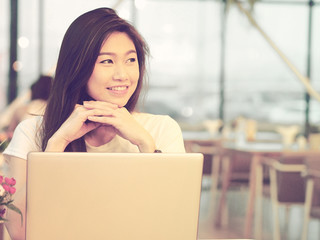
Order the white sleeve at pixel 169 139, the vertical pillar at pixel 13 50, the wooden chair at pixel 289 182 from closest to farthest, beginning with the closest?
the white sleeve at pixel 169 139
the wooden chair at pixel 289 182
the vertical pillar at pixel 13 50

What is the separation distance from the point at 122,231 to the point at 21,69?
770cm

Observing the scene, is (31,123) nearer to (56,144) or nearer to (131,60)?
(56,144)

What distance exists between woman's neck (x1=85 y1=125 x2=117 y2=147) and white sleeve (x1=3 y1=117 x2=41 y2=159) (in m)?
0.17

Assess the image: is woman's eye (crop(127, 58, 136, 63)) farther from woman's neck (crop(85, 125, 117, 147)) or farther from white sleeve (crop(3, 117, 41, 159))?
white sleeve (crop(3, 117, 41, 159))

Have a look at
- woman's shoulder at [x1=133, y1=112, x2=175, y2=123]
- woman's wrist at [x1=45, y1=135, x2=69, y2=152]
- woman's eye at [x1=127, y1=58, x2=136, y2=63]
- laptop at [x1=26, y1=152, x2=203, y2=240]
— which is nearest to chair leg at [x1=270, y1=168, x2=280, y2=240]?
woman's shoulder at [x1=133, y1=112, x2=175, y2=123]

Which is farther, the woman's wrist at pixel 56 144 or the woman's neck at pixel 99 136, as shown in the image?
the woman's neck at pixel 99 136

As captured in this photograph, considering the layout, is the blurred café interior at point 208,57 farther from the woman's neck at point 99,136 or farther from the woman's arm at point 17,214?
the woman's arm at point 17,214

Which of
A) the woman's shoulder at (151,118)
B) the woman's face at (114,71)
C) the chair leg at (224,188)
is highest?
the woman's face at (114,71)

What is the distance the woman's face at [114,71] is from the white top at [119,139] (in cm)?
17

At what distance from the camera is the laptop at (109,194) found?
42.6 inches

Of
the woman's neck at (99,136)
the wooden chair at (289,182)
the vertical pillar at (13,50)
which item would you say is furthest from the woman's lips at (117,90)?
the vertical pillar at (13,50)

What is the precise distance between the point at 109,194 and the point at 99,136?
765mm

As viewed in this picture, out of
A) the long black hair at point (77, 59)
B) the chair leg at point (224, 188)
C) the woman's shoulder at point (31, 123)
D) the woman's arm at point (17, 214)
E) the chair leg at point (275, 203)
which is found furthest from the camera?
the chair leg at point (224, 188)

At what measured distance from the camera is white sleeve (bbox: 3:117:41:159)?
1.70 m
